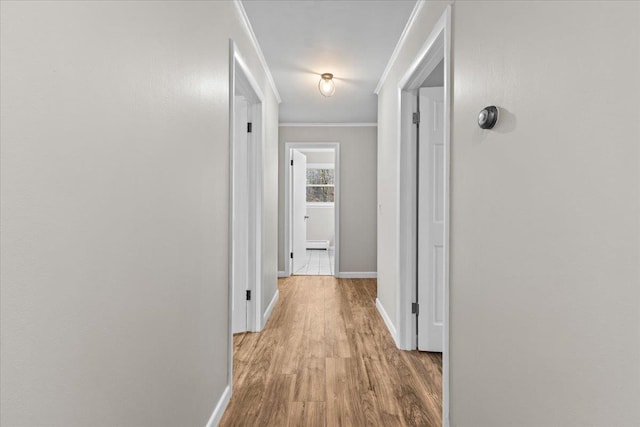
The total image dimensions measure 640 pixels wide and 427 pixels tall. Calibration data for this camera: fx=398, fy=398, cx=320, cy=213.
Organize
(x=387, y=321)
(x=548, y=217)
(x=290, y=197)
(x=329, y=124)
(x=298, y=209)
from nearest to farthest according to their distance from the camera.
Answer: (x=548, y=217) → (x=387, y=321) → (x=329, y=124) → (x=290, y=197) → (x=298, y=209)

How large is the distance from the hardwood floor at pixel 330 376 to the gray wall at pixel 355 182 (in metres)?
2.00

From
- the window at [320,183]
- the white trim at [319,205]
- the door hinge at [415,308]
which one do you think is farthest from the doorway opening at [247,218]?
the white trim at [319,205]

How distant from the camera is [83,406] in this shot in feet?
2.99

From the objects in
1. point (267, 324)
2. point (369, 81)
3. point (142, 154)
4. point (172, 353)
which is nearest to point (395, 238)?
point (267, 324)

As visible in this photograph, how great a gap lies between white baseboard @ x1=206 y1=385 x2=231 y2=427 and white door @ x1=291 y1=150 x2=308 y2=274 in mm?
4176

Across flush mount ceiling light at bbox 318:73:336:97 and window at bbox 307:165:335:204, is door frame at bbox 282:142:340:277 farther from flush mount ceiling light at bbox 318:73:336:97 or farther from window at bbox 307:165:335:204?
window at bbox 307:165:335:204

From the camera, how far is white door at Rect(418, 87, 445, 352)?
3158mm

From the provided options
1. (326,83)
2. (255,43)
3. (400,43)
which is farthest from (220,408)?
(326,83)

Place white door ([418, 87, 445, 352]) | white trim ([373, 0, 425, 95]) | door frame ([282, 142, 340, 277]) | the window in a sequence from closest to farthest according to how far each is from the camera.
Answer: white trim ([373, 0, 425, 95]), white door ([418, 87, 445, 352]), door frame ([282, 142, 340, 277]), the window

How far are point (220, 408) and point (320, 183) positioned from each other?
743 centimetres

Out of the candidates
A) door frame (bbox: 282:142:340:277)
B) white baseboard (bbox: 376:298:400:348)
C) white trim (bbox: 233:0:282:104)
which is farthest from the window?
white baseboard (bbox: 376:298:400:348)

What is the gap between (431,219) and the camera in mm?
3186

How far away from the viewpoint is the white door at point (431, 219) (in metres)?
3.16

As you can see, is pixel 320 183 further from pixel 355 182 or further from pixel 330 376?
pixel 330 376
